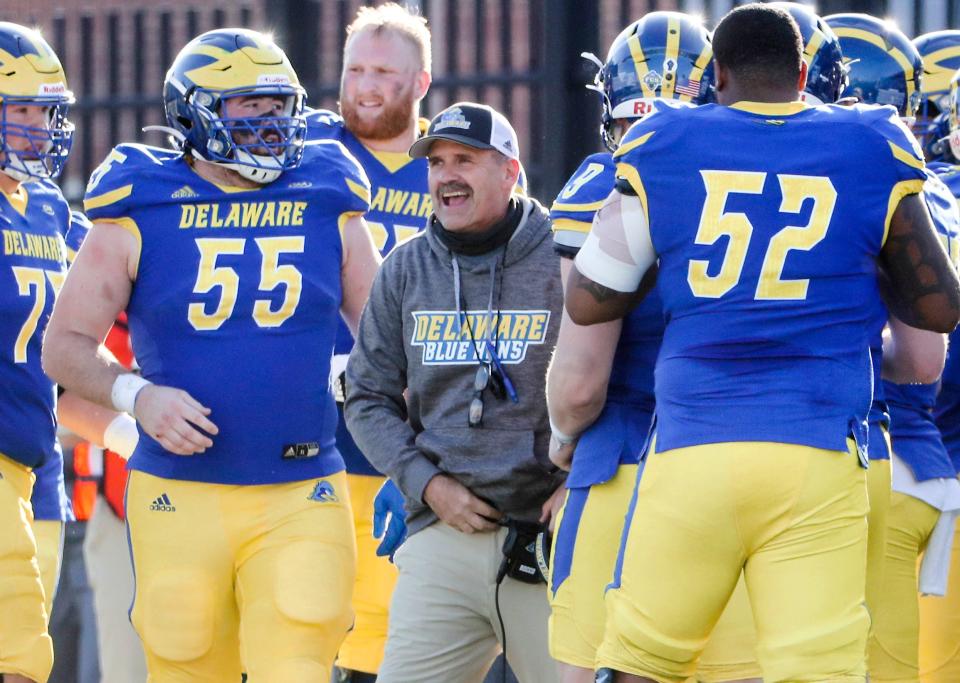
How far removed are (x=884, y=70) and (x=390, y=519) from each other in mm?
2029

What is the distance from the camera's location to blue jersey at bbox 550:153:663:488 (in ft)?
14.7

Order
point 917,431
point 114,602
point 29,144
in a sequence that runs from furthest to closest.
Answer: point 114,602, point 29,144, point 917,431

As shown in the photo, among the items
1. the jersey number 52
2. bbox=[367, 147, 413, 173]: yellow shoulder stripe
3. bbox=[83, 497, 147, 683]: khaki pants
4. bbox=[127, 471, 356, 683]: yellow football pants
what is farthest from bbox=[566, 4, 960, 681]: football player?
bbox=[83, 497, 147, 683]: khaki pants

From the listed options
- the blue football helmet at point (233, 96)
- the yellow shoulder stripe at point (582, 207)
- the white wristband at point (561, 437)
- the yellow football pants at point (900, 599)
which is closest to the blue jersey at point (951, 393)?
the yellow football pants at point (900, 599)

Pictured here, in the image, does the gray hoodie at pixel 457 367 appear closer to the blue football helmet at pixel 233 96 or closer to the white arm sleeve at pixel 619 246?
the blue football helmet at pixel 233 96

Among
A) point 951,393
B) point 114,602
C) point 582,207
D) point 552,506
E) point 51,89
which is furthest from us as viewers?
point 114,602

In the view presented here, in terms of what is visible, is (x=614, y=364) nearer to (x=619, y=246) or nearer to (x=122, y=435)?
(x=619, y=246)

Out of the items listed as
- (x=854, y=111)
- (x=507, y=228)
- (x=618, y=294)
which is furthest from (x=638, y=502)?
(x=507, y=228)

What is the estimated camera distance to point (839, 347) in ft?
13.3

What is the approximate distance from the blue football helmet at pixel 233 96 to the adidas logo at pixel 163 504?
917 millimetres

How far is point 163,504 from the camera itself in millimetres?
5188

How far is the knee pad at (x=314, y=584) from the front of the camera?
16.6ft

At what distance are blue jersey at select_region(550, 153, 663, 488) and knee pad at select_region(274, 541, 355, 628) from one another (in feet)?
2.89

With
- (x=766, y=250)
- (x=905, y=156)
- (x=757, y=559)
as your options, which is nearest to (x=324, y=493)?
(x=757, y=559)
